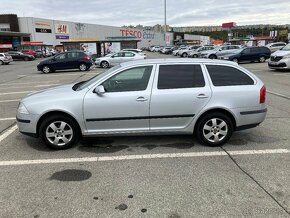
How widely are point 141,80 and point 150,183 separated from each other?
75.0 inches

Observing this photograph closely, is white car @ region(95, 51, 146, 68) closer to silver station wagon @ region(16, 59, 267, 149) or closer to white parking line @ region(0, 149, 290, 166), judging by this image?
silver station wagon @ region(16, 59, 267, 149)

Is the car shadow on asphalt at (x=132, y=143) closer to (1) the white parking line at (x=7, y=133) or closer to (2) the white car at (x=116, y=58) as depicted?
(1) the white parking line at (x=7, y=133)

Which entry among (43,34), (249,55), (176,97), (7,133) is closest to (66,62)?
(249,55)

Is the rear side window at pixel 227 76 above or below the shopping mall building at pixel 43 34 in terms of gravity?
below

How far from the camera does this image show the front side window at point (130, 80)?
16.5ft

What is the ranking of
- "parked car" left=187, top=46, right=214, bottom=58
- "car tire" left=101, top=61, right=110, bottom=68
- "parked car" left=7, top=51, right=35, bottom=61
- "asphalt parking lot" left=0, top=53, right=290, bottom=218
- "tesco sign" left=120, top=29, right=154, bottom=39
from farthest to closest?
"tesco sign" left=120, top=29, right=154, bottom=39, "parked car" left=7, top=51, right=35, bottom=61, "parked car" left=187, top=46, right=214, bottom=58, "car tire" left=101, top=61, right=110, bottom=68, "asphalt parking lot" left=0, top=53, right=290, bottom=218

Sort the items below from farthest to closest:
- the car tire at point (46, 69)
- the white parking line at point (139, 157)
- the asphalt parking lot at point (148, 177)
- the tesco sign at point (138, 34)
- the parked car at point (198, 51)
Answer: the tesco sign at point (138, 34) < the parked car at point (198, 51) < the car tire at point (46, 69) < the white parking line at point (139, 157) < the asphalt parking lot at point (148, 177)


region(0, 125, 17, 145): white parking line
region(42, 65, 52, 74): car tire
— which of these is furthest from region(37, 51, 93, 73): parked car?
region(0, 125, 17, 145): white parking line

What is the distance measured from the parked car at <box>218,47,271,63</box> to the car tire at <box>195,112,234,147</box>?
21.3 metres

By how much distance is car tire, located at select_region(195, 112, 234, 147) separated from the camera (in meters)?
5.11

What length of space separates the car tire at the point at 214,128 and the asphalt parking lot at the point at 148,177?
153 mm

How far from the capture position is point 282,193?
11.8 feet

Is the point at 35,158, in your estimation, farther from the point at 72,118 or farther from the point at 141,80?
the point at 141,80

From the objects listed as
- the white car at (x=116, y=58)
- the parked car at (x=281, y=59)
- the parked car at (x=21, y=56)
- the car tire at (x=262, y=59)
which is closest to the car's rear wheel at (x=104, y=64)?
the white car at (x=116, y=58)
